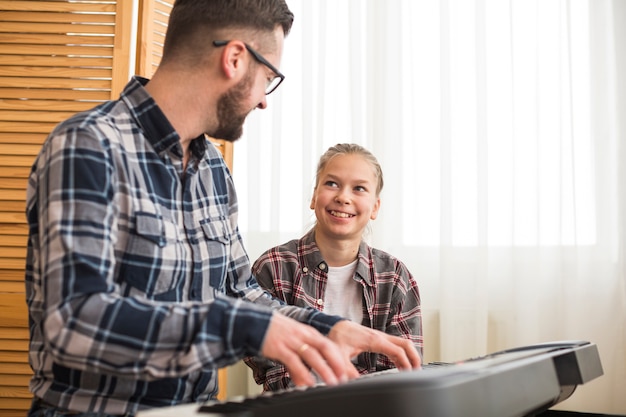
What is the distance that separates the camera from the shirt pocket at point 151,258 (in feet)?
3.53

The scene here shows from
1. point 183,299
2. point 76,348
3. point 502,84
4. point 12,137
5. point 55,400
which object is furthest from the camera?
point 502,84

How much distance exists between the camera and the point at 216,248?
49.2 inches

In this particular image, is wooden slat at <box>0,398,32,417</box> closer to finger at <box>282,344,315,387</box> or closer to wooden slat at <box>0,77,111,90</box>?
wooden slat at <box>0,77,111,90</box>

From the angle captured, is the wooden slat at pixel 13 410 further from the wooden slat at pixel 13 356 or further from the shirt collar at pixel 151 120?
the shirt collar at pixel 151 120

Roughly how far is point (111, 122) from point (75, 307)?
339 millimetres

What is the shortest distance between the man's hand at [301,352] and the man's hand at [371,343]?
10.1 inches

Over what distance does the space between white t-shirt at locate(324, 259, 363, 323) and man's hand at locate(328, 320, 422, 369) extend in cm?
86

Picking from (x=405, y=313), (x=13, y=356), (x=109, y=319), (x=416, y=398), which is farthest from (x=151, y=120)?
(x=13, y=356)

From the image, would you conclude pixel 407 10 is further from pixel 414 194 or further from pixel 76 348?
pixel 76 348

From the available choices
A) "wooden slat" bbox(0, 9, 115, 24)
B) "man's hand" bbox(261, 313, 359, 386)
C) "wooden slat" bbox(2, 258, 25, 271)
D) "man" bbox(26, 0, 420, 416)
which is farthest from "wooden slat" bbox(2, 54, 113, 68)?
"man's hand" bbox(261, 313, 359, 386)

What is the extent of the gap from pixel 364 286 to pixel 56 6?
1449mm

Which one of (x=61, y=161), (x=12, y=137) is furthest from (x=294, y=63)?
(x=61, y=161)

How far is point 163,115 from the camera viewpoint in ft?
3.84

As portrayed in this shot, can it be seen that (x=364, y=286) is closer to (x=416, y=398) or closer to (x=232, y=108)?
(x=232, y=108)
